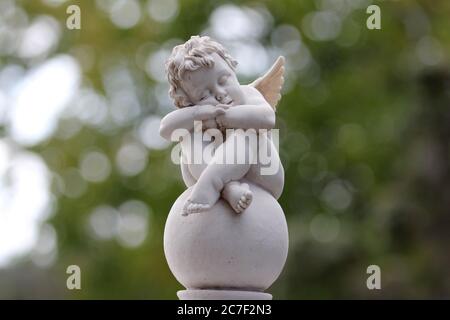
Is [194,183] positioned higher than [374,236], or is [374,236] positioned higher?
[194,183]

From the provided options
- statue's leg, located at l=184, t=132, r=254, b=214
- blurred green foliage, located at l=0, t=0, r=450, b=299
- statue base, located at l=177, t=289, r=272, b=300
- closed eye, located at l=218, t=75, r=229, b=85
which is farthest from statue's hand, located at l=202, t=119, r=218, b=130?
blurred green foliage, located at l=0, t=0, r=450, b=299

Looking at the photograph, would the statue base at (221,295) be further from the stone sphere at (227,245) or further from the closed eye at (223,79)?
the closed eye at (223,79)

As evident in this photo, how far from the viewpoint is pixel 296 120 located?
10.5 m

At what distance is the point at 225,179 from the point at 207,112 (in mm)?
387

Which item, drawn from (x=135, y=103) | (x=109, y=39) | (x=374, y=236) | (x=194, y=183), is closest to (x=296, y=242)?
(x=374, y=236)

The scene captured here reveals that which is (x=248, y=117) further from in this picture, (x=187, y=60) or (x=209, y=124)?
(x=187, y=60)

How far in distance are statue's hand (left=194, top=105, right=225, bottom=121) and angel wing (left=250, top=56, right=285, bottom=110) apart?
462 mm

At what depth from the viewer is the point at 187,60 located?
13.9ft

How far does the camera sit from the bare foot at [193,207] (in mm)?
4012

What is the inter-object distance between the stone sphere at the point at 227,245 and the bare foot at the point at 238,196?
1.7 inches

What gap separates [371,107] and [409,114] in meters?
0.55

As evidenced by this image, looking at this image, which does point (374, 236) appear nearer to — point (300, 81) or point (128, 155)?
point (300, 81)

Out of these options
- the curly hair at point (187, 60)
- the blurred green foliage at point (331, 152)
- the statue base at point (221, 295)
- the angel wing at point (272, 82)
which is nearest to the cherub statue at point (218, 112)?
the curly hair at point (187, 60)

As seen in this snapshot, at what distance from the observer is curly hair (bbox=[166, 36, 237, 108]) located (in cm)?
424
